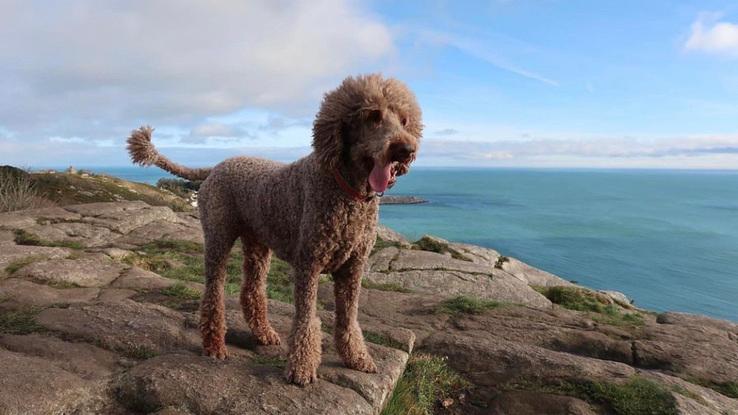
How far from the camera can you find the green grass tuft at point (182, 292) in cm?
695

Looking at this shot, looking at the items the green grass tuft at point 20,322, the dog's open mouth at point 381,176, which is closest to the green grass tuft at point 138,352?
the green grass tuft at point 20,322

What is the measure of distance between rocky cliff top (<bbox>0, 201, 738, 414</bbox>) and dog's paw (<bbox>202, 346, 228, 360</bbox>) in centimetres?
10

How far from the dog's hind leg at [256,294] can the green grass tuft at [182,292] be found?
2009 mm

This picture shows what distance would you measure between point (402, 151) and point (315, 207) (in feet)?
3.30

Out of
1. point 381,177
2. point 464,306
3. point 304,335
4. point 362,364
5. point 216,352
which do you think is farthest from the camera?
point 464,306

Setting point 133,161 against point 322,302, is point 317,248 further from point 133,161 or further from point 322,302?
point 322,302

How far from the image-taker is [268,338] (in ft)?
17.4

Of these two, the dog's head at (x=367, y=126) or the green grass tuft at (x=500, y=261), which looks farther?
the green grass tuft at (x=500, y=261)

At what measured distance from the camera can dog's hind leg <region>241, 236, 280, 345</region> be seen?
530 cm

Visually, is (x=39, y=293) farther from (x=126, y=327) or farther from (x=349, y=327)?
(x=349, y=327)

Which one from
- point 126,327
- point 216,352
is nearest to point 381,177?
point 216,352

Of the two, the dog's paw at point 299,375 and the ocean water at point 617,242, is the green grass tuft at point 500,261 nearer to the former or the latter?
the dog's paw at point 299,375

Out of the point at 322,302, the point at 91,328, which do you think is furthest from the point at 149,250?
the point at 91,328

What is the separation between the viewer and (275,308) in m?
6.68
